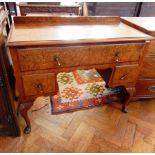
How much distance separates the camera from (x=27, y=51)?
80 cm

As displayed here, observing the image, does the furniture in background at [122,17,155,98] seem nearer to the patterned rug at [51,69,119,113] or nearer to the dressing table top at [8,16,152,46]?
the dressing table top at [8,16,152,46]

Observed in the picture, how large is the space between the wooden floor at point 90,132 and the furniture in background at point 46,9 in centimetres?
112

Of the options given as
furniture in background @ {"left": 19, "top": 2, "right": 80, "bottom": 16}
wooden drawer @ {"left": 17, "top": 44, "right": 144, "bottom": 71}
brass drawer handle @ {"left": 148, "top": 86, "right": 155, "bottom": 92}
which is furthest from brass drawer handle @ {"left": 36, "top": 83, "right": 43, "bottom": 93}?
furniture in background @ {"left": 19, "top": 2, "right": 80, "bottom": 16}

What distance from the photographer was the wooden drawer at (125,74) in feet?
3.44

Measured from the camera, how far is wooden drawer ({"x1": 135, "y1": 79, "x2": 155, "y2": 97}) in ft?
4.26

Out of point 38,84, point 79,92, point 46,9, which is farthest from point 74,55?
point 46,9

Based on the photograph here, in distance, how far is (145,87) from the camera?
4.39ft

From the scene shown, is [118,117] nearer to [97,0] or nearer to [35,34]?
[35,34]

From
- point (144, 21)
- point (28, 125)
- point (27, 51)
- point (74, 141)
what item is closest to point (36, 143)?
point (28, 125)

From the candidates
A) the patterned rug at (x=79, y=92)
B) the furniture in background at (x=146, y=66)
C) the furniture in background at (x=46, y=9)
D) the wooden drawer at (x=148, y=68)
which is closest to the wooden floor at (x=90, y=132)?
the patterned rug at (x=79, y=92)

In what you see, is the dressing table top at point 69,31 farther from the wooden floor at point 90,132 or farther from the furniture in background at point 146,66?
the wooden floor at point 90,132

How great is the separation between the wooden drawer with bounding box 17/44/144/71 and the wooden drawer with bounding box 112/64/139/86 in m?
0.06

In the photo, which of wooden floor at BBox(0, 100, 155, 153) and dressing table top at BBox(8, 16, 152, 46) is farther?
wooden floor at BBox(0, 100, 155, 153)

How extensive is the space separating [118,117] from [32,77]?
85 cm
